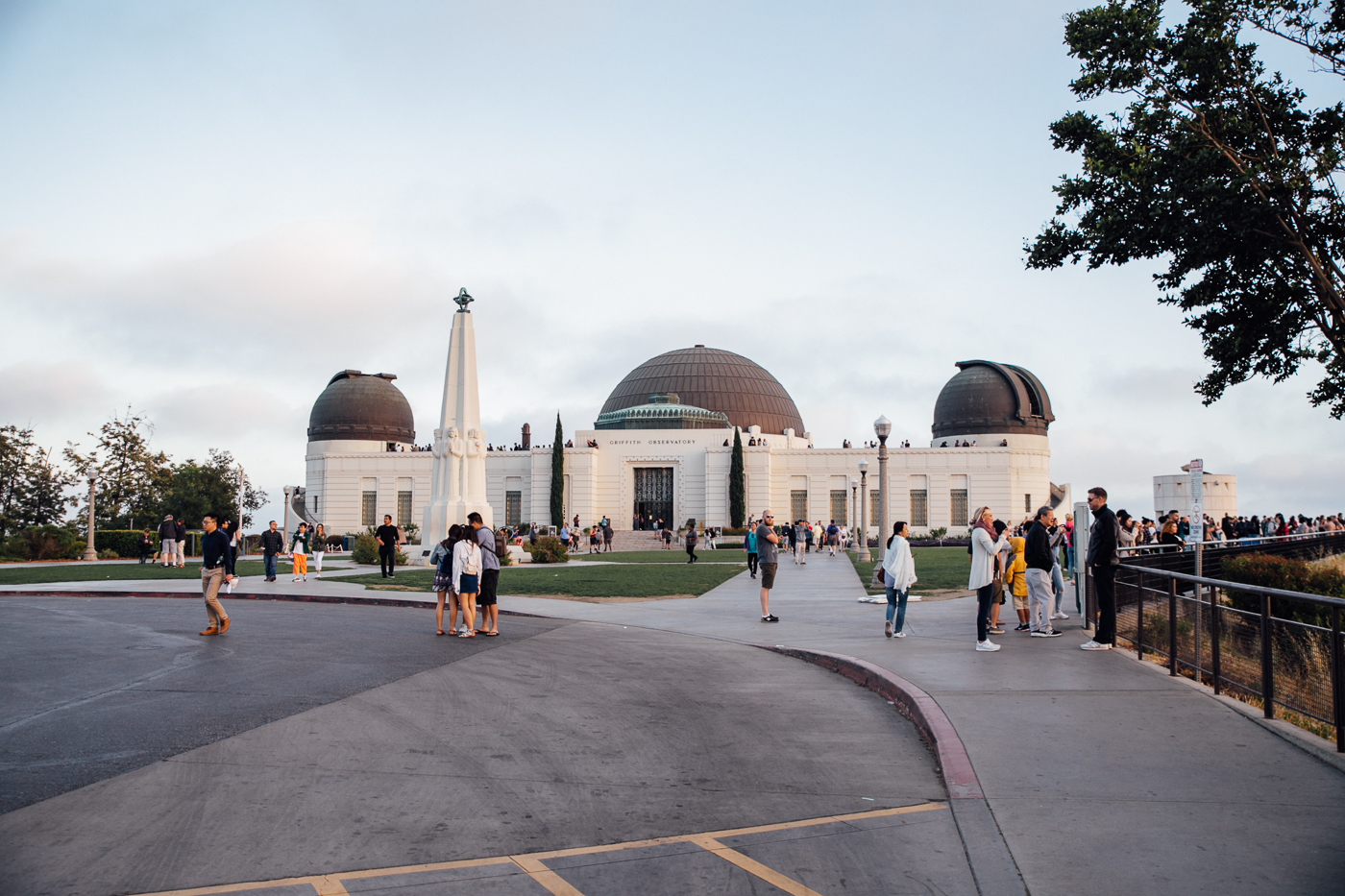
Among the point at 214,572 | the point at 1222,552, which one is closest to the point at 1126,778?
the point at 214,572

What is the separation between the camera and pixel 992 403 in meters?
67.6

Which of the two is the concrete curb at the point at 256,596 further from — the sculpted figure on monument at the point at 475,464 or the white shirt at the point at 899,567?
the sculpted figure on monument at the point at 475,464

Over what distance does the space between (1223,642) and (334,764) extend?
286 inches

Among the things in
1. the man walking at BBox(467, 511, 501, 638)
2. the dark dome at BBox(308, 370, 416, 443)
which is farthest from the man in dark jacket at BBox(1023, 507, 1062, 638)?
the dark dome at BBox(308, 370, 416, 443)

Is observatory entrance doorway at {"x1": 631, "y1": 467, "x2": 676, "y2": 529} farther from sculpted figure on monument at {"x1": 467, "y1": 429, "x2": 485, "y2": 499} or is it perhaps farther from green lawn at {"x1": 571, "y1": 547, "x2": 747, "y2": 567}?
sculpted figure on monument at {"x1": 467, "y1": 429, "x2": 485, "y2": 499}

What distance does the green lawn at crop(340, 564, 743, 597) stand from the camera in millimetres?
22000

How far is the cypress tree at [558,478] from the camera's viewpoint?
63219 millimetres

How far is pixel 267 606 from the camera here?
1873cm

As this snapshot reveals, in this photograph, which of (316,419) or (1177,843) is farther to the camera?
(316,419)

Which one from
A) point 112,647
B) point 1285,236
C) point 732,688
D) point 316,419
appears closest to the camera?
point 732,688

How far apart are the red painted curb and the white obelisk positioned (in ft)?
70.6

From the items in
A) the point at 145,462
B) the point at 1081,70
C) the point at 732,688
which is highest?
the point at 1081,70

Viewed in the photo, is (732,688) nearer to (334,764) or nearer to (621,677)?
(621,677)

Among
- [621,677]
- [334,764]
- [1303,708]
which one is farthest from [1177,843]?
[621,677]
